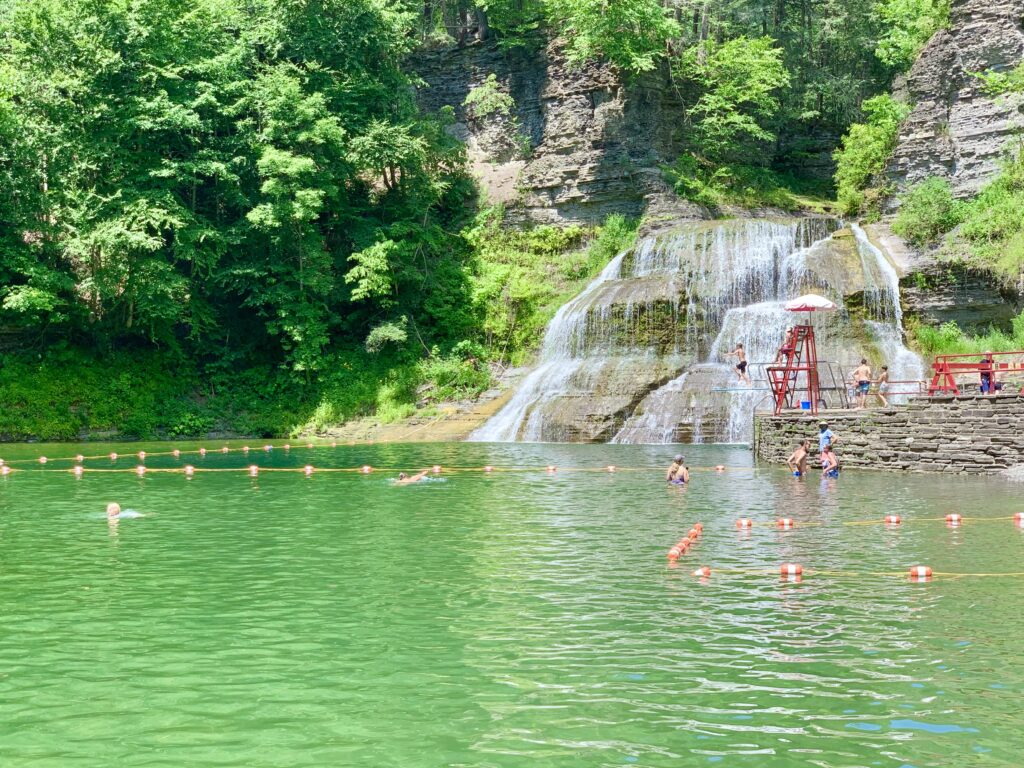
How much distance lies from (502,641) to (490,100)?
136 feet

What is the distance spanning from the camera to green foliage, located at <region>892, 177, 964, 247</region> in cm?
3422

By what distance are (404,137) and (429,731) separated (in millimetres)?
34922

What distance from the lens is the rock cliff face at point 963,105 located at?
35875mm

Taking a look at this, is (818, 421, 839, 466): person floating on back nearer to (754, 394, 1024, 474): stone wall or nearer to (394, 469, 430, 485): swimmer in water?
(754, 394, 1024, 474): stone wall

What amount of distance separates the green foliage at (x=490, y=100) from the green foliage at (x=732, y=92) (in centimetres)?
806

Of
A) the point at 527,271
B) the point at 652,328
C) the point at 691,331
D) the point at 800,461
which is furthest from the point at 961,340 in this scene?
the point at 527,271

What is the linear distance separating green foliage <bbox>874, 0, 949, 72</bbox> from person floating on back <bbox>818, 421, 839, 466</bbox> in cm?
2626

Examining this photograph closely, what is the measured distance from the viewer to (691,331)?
112 feet

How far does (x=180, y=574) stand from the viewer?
1152 cm

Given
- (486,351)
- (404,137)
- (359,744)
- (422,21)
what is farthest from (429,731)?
(422,21)

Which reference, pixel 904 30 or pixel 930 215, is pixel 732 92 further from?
pixel 930 215

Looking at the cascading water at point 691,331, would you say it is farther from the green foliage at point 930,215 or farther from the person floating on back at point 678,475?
the person floating on back at point 678,475

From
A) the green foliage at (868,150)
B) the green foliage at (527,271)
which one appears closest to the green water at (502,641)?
the green foliage at (527,271)

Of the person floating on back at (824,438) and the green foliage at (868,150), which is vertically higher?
the green foliage at (868,150)
